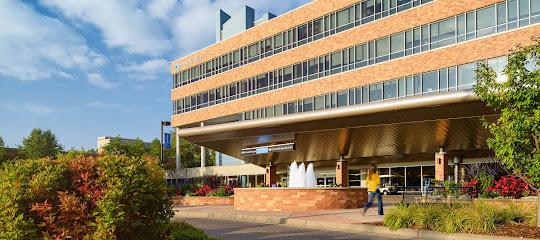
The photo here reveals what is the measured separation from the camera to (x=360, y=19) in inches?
1350

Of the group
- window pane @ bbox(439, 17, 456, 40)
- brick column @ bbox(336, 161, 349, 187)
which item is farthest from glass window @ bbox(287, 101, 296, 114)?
window pane @ bbox(439, 17, 456, 40)

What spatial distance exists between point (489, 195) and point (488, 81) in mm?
5820

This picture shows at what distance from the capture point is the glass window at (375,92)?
1276 inches

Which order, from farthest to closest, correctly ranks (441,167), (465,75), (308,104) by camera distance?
1. (308,104)
2. (441,167)
3. (465,75)

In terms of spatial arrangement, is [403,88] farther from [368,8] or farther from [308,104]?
[308,104]

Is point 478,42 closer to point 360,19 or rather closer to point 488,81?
point 360,19

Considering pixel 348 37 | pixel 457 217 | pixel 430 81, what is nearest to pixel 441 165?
pixel 430 81

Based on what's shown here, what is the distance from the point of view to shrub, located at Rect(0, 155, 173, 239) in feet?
21.2

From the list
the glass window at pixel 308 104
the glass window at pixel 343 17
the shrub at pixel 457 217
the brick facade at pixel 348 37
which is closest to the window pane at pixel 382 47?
the brick facade at pixel 348 37

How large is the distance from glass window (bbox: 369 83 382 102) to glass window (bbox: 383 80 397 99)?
38 centimetres

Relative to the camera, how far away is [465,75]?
27.9 meters

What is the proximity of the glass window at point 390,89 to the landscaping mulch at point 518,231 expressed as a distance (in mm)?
20483

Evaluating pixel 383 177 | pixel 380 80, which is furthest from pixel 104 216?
pixel 383 177

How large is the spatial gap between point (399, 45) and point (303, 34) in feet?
31.9
